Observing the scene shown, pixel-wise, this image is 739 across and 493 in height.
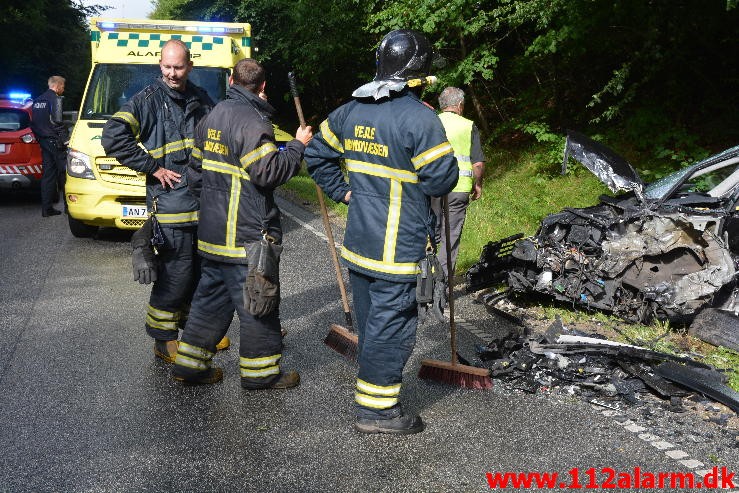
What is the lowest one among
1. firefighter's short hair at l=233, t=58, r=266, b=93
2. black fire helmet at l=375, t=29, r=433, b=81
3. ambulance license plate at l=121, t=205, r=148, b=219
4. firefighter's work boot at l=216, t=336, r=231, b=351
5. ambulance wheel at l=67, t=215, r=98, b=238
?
ambulance wheel at l=67, t=215, r=98, b=238

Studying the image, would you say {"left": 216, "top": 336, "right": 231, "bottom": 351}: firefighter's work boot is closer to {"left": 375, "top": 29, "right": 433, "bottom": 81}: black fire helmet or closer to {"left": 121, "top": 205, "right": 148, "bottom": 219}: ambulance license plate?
{"left": 375, "top": 29, "right": 433, "bottom": 81}: black fire helmet

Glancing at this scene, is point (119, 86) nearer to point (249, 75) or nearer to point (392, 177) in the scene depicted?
point (249, 75)

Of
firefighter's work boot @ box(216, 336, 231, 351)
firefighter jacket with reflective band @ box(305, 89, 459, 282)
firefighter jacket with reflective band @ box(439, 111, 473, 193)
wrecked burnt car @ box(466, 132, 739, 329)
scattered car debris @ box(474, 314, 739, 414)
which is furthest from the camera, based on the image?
firefighter jacket with reflective band @ box(439, 111, 473, 193)

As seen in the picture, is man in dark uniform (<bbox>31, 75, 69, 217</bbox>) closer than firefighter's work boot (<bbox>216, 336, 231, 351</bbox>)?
No

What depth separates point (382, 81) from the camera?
392cm

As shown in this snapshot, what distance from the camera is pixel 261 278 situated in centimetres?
435

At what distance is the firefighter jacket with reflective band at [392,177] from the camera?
148 inches

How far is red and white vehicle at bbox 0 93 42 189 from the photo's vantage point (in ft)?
40.3

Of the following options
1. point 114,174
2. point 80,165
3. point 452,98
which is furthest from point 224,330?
point 80,165

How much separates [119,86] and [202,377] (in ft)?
19.4

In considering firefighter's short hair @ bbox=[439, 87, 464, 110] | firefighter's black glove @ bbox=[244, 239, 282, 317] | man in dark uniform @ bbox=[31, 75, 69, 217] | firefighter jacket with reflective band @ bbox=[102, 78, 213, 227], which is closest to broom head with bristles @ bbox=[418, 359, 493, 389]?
firefighter's black glove @ bbox=[244, 239, 282, 317]

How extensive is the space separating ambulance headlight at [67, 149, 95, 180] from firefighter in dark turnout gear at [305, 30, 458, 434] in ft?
19.0

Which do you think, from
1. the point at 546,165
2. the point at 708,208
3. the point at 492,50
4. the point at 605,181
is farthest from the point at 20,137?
the point at 708,208

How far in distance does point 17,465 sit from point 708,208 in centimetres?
547
